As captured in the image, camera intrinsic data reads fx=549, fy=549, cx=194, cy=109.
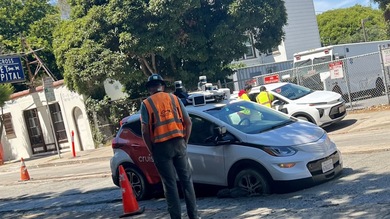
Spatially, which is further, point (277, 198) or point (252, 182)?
point (252, 182)

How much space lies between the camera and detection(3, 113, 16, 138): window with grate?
98.9 ft

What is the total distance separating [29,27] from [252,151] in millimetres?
32852

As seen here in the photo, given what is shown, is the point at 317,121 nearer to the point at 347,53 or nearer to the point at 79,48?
the point at 347,53

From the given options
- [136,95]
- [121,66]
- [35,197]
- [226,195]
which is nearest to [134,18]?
[121,66]

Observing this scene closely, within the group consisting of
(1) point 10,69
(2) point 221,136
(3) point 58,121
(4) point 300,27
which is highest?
(4) point 300,27

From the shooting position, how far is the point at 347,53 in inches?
974

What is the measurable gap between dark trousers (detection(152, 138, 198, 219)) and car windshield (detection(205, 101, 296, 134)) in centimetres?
193

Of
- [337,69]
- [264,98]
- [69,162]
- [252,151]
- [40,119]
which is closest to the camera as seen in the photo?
[252,151]

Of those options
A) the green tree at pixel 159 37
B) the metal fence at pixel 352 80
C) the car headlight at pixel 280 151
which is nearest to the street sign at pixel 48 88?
the green tree at pixel 159 37

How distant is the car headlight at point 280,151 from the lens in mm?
7801

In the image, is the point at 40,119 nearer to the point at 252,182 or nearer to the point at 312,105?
the point at 312,105

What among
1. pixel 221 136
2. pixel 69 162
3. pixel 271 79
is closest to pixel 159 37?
pixel 271 79

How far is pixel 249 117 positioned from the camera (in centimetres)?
877

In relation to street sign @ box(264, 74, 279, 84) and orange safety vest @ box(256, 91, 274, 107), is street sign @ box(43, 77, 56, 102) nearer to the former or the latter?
street sign @ box(264, 74, 279, 84)
